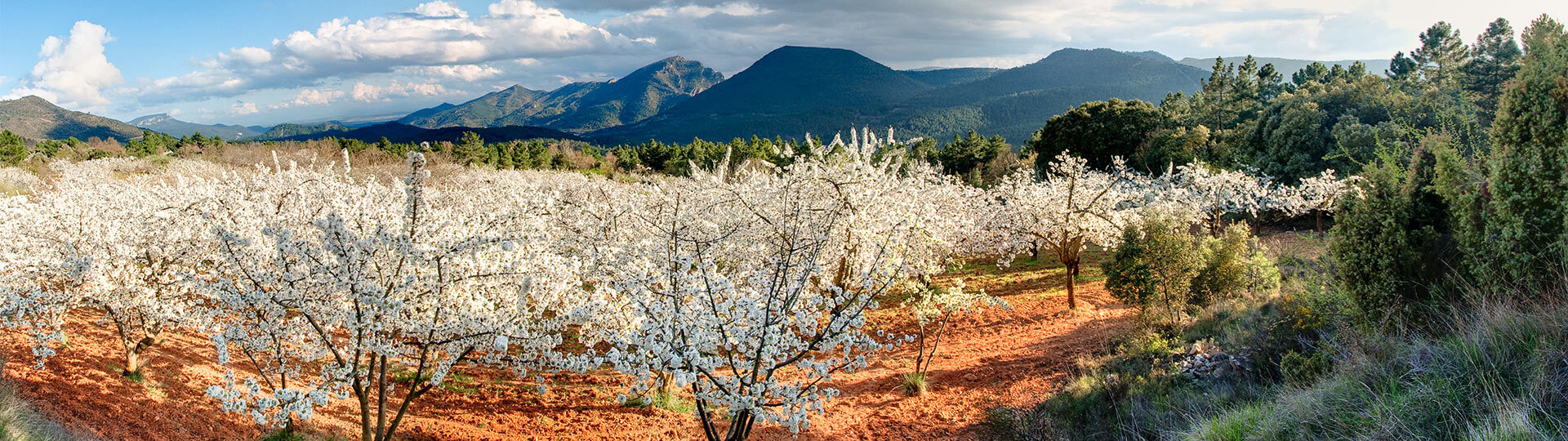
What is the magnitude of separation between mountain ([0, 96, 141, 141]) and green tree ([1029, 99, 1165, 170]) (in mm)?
173334

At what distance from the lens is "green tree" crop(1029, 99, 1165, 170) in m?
46.7

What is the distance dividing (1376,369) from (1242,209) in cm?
3042

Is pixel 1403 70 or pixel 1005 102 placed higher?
pixel 1005 102

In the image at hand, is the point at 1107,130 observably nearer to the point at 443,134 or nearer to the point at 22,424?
the point at 22,424

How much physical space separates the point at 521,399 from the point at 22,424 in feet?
18.7

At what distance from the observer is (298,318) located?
23.7 feet

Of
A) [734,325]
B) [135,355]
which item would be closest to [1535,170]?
[734,325]

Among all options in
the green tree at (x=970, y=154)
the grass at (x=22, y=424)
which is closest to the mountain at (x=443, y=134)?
the green tree at (x=970, y=154)

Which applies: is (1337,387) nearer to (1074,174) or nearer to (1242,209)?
(1074,174)

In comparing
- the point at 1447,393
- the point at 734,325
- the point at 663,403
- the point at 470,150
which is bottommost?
the point at 663,403

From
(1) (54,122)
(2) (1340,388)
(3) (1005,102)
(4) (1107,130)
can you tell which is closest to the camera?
(2) (1340,388)

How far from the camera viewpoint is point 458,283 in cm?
694

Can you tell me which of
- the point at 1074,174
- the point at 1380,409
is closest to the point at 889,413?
the point at 1380,409

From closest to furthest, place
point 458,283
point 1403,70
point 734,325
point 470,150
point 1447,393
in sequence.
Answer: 1. point 1447,393
2. point 734,325
3. point 458,283
4. point 1403,70
5. point 470,150
